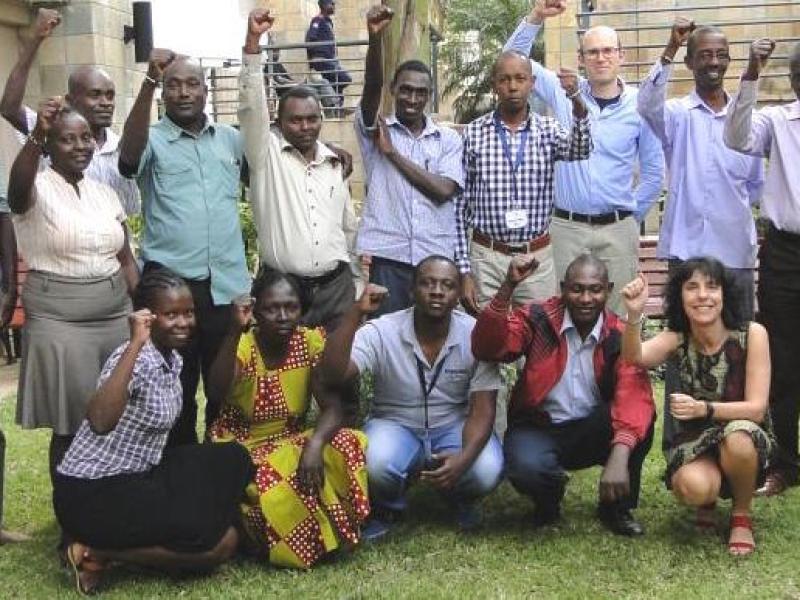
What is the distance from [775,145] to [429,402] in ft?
6.51

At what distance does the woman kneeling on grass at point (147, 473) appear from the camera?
437cm

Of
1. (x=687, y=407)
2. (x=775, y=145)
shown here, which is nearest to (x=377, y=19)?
(x=775, y=145)

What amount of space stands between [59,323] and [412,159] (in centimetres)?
181

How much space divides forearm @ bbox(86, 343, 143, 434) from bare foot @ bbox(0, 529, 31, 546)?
3.96 feet

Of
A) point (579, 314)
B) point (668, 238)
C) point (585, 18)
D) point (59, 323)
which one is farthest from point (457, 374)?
point (585, 18)

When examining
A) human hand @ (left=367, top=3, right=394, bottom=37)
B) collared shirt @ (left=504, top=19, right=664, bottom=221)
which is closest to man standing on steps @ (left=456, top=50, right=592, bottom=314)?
collared shirt @ (left=504, top=19, right=664, bottom=221)

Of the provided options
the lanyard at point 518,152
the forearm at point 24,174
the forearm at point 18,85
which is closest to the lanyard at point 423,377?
the lanyard at point 518,152

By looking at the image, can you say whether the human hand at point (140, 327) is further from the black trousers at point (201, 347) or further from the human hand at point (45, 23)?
the human hand at point (45, 23)

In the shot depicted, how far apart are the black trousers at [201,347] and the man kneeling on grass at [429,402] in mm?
659

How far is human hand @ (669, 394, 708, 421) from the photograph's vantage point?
15.2 feet

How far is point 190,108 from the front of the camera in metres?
5.03

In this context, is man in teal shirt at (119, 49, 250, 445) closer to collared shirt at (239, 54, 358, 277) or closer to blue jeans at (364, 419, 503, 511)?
collared shirt at (239, 54, 358, 277)

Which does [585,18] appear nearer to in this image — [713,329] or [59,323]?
[713,329]

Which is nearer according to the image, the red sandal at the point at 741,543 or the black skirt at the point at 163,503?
the black skirt at the point at 163,503
